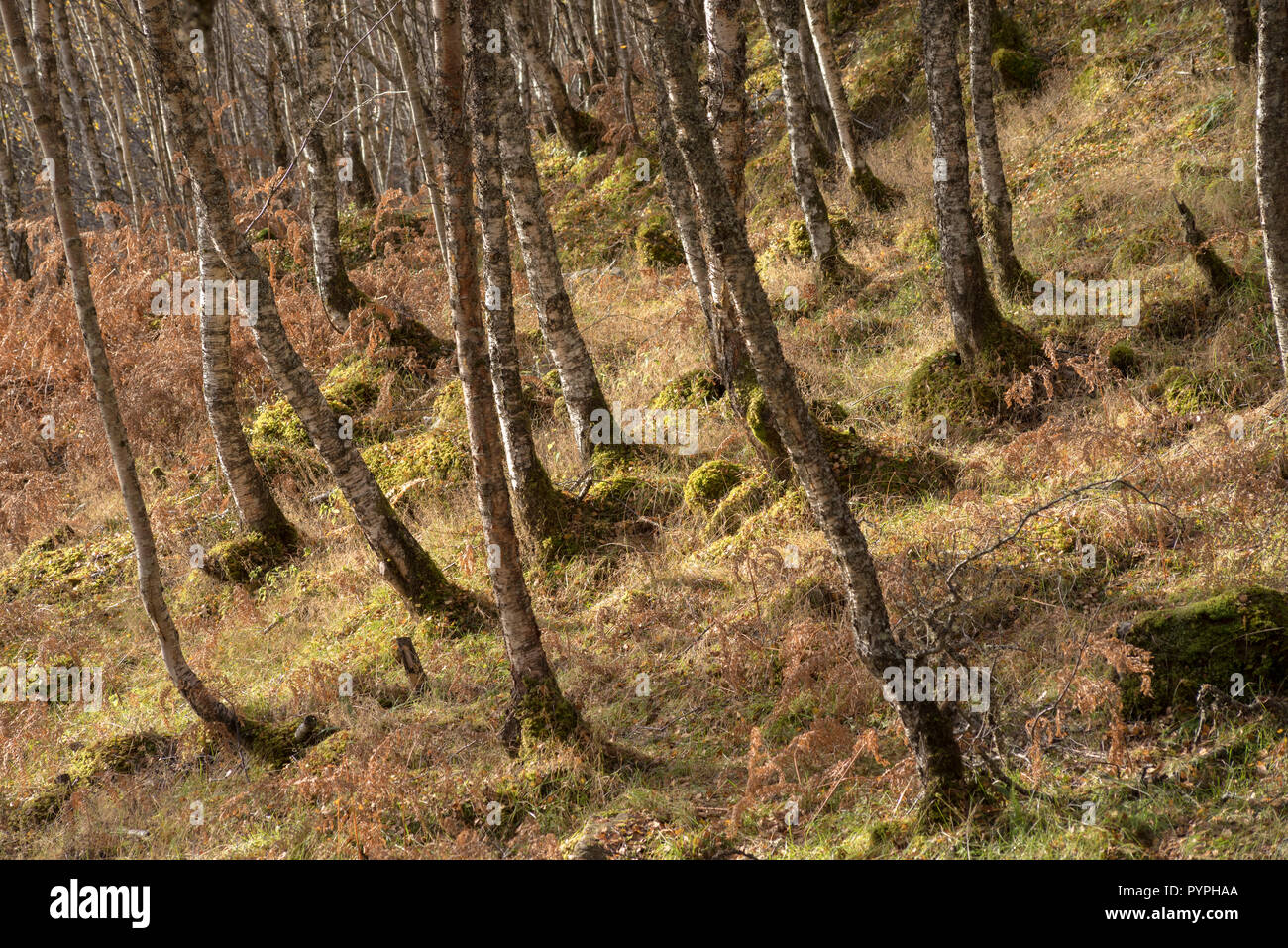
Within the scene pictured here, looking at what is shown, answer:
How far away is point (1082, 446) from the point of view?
685 cm

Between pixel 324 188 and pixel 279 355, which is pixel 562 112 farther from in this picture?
pixel 279 355

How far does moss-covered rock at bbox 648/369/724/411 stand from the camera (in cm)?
915

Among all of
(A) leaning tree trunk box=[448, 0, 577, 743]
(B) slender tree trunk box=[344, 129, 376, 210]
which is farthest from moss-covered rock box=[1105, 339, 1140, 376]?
(B) slender tree trunk box=[344, 129, 376, 210]

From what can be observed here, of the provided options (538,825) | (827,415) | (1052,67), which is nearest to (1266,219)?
(827,415)

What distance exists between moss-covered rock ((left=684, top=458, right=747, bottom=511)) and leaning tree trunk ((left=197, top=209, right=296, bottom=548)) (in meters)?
3.95

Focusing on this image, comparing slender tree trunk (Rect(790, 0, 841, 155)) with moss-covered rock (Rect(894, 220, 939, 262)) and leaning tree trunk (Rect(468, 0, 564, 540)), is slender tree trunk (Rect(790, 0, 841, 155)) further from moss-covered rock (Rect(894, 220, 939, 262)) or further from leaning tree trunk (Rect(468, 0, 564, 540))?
leaning tree trunk (Rect(468, 0, 564, 540))

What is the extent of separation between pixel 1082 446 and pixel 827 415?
213 cm

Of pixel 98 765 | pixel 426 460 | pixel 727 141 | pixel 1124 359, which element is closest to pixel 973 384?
pixel 1124 359

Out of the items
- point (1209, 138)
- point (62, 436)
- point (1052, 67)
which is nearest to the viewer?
point (1209, 138)

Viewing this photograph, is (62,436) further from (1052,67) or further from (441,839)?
(1052,67)

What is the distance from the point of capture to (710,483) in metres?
7.91

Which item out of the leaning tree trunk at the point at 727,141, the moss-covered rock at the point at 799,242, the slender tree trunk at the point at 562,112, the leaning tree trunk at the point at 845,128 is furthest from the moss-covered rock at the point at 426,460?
the slender tree trunk at the point at 562,112

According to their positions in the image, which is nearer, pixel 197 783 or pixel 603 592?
pixel 197 783

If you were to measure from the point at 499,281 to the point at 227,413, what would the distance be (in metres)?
3.72
